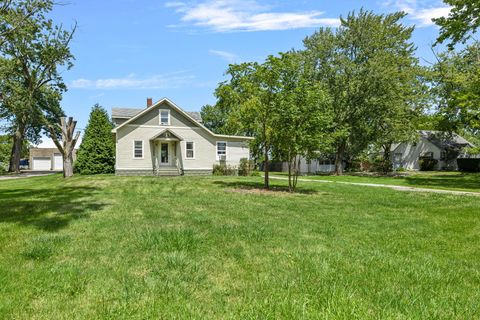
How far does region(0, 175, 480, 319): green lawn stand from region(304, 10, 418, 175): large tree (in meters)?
23.2

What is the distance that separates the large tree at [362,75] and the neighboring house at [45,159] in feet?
157

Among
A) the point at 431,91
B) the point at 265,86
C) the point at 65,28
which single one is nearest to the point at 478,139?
the point at 431,91

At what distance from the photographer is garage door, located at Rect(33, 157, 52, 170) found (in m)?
59.7

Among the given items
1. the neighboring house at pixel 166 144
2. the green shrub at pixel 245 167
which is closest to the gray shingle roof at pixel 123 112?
the neighboring house at pixel 166 144

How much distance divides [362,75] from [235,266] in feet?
96.2

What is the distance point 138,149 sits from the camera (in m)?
27.7

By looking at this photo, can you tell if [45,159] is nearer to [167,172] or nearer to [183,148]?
[167,172]

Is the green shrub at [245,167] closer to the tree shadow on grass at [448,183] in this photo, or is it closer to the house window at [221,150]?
the house window at [221,150]

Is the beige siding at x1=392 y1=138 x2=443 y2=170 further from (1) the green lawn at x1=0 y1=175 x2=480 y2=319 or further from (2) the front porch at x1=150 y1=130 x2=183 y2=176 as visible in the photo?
(1) the green lawn at x1=0 y1=175 x2=480 y2=319

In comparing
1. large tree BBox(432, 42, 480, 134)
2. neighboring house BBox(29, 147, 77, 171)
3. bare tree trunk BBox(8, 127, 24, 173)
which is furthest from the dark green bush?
neighboring house BBox(29, 147, 77, 171)

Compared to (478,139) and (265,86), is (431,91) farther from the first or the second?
(265,86)

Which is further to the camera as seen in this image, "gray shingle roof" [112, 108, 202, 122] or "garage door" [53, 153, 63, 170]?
"garage door" [53, 153, 63, 170]

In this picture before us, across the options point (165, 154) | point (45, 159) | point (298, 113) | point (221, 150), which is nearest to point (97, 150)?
point (165, 154)

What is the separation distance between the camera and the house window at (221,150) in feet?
101
